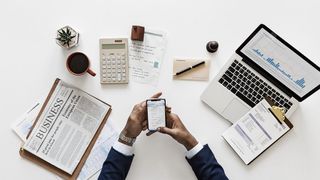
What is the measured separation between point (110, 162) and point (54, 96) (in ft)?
0.99

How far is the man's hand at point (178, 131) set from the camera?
50.4 inches

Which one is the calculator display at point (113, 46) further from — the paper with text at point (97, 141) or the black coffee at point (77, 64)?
the paper with text at point (97, 141)

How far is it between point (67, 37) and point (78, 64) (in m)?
0.10

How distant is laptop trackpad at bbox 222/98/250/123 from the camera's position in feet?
4.33

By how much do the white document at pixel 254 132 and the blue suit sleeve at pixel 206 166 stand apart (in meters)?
0.09

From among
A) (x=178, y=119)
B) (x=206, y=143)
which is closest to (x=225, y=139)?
(x=206, y=143)

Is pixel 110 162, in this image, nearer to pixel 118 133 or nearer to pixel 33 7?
pixel 118 133

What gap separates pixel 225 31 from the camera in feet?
4.36

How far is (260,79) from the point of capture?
4.28ft

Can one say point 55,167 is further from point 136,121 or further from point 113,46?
point 113,46

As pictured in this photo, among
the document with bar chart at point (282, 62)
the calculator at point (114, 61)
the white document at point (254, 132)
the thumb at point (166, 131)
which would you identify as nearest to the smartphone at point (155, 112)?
the thumb at point (166, 131)

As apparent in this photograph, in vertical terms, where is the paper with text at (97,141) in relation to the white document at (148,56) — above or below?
below

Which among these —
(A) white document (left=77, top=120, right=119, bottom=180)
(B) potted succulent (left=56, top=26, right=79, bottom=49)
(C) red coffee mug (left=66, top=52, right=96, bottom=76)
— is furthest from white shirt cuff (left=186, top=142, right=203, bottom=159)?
(B) potted succulent (left=56, top=26, right=79, bottom=49)

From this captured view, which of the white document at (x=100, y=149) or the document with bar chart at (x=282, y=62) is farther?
the white document at (x=100, y=149)
